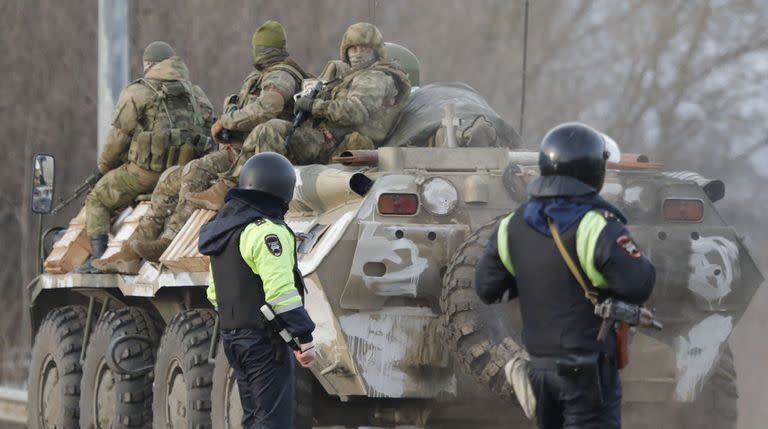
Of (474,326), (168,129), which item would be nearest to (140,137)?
(168,129)

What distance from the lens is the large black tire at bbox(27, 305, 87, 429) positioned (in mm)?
15273

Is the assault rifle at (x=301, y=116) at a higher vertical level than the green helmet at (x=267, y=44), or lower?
lower

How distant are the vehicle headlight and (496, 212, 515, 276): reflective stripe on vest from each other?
2.31 m

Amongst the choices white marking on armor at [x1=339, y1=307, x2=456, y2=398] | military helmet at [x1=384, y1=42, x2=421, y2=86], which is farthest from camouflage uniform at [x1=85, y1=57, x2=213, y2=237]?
white marking on armor at [x1=339, y1=307, x2=456, y2=398]

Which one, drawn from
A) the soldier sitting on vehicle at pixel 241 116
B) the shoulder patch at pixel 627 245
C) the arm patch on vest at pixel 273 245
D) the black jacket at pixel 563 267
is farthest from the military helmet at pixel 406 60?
the shoulder patch at pixel 627 245

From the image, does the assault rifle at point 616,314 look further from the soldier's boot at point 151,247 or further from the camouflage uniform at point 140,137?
the camouflage uniform at point 140,137

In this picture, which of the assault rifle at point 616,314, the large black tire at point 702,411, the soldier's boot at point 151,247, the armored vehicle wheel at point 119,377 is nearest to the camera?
the assault rifle at point 616,314

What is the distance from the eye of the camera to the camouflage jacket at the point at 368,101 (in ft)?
40.4

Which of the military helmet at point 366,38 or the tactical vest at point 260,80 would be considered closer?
the military helmet at point 366,38

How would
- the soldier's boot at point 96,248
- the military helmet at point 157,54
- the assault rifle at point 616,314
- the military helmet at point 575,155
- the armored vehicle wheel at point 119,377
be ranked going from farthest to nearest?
the military helmet at point 157,54 → the soldier's boot at point 96,248 → the armored vehicle wheel at point 119,377 → the military helmet at point 575,155 → the assault rifle at point 616,314

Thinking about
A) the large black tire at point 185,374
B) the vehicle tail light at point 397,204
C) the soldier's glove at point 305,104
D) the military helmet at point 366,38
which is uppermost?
the military helmet at point 366,38

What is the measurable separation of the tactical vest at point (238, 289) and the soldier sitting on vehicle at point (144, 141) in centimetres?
543

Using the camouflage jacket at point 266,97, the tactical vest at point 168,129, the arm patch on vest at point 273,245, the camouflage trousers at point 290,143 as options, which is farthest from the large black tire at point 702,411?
the tactical vest at point 168,129

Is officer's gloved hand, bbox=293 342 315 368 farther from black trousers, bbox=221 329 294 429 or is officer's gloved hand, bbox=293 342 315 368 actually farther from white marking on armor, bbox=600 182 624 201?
white marking on armor, bbox=600 182 624 201
